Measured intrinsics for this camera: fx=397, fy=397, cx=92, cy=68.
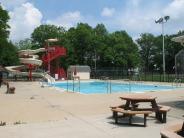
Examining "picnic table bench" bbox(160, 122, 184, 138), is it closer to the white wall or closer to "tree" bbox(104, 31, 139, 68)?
the white wall

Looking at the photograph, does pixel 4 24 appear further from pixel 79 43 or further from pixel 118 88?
pixel 79 43

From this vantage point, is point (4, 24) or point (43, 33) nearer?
point (4, 24)

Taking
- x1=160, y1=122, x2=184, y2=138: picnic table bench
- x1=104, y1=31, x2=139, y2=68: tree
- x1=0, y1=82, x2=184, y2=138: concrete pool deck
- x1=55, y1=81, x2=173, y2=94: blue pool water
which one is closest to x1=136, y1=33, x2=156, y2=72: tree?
x1=104, y1=31, x2=139, y2=68: tree

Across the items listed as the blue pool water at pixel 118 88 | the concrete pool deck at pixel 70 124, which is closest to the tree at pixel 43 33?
the blue pool water at pixel 118 88

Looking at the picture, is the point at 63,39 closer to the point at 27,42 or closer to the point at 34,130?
the point at 27,42

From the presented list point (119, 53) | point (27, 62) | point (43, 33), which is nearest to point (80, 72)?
point (27, 62)

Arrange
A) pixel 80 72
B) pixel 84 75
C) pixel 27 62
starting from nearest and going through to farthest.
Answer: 1. pixel 27 62
2. pixel 80 72
3. pixel 84 75

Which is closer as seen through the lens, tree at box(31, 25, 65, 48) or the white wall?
the white wall

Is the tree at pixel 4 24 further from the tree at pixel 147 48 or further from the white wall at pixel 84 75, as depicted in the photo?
the tree at pixel 147 48

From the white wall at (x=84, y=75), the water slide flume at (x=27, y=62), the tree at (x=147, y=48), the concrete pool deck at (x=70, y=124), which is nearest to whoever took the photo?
the concrete pool deck at (x=70, y=124)

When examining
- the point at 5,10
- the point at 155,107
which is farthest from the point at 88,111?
the point at 5,10

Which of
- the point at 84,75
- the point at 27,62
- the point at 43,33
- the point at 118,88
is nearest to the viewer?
the point at 118,88

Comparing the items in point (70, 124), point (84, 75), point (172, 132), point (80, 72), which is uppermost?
point (80, 72)

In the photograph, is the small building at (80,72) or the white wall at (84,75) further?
the white wall at (84,75)
